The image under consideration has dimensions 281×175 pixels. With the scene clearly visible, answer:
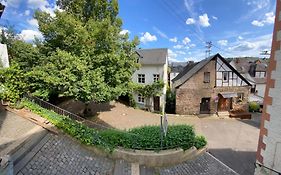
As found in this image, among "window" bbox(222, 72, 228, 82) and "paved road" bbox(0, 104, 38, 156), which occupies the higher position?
"window" bbox(222, 72, 228, 82)

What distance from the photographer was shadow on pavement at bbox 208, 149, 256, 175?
811cm

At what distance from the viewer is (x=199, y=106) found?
1898 cm

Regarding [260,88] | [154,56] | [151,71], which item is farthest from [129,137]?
[260,88]

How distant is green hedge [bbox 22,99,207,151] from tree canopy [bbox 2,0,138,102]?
273 cm

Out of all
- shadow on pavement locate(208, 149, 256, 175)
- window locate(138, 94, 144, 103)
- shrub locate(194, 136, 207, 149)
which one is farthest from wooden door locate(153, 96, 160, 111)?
shrub locate(194, 136, 207, 149)

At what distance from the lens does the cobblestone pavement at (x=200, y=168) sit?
6684 millimetres

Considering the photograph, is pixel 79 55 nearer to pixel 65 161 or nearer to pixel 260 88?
pixel 65 161

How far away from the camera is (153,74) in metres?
21.7

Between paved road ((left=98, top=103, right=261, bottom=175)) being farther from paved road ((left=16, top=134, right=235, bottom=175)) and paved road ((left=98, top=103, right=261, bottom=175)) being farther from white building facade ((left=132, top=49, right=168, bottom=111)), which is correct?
white building facade ((left=132, top=49, right=168, bottom=111))

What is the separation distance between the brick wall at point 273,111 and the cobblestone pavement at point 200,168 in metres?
3.71

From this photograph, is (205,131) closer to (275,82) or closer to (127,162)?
(127,162)

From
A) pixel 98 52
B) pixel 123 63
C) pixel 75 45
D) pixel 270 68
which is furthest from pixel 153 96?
pixel 270 68

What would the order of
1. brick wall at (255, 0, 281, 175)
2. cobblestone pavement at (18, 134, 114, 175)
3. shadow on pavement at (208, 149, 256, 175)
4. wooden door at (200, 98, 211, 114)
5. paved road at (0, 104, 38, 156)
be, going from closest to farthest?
brick wall at (255, 0, 281, 175) < cobblestone pavement at (18, 134, 114, 175) < paved road at (0, 104, 38, 156) < shadow on pavement at (208, 149, 256, 175) < wooden door at (200, 98, 211, 114)

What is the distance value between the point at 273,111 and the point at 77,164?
564 centimetres
